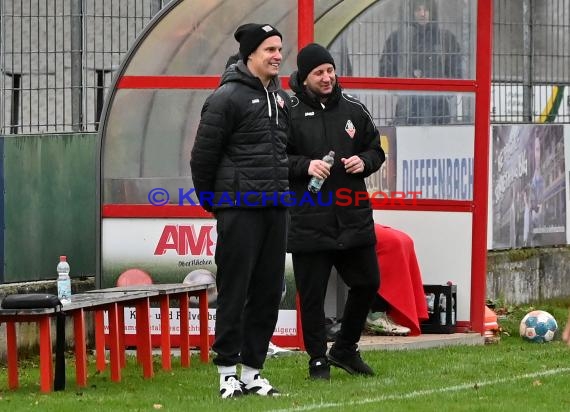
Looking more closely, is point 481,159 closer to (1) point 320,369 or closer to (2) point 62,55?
(1) point 320,369

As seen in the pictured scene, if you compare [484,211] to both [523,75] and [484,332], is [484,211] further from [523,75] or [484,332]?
[523,75]

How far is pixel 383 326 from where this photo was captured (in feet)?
42.1

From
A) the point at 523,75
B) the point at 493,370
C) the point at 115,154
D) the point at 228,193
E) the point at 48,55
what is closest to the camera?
the point at 228,193

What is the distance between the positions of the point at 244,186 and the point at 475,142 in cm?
434

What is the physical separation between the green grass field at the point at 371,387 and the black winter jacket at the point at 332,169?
36.7 inches

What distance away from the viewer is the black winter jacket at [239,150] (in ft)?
29.8

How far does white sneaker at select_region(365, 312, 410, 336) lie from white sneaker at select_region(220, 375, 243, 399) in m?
3.73

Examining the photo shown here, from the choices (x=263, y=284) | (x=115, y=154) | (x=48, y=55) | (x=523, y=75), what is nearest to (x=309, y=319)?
(x=263, y=284)

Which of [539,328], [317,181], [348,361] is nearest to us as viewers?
[317,181]

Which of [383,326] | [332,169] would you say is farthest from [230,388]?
[383,326]

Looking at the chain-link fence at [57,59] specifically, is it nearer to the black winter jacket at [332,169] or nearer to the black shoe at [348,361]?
the black winter jacket at [332,169]

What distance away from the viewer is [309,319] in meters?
10.0

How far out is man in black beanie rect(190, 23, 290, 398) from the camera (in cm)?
911

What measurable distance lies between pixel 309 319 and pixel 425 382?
85 centimetres
